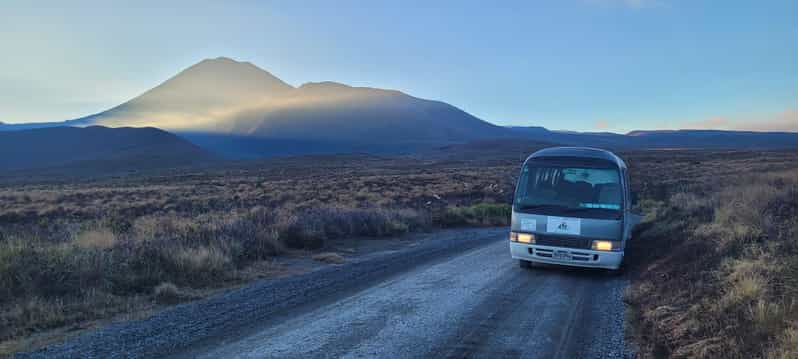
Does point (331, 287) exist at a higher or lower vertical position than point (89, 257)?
lower

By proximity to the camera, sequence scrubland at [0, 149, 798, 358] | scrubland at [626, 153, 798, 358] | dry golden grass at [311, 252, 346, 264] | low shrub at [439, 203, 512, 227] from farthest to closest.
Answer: low shrub at [439, 203, 512, 227] → dry golden grass at [311, 252, 346, 264] → scrubland at [0, 149, 798, 358] → scrubland at [626, 153, 798, 358]

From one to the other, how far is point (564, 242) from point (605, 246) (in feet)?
2.10

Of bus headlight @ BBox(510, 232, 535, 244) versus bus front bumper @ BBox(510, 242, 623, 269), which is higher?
bus headlight @ BBox(510, 232, 535, 244)

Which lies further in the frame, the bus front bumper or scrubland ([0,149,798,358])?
the bus front bumper

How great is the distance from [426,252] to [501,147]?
157 meters

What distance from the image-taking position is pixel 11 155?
128375 mm

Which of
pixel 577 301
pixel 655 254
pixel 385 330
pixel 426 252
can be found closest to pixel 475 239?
pixel 426 252

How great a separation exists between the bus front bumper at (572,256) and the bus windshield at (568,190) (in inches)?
24.7

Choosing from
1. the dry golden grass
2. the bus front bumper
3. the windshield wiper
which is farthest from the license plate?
the dry golden grass

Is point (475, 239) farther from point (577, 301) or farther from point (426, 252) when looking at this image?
point (577, 301)

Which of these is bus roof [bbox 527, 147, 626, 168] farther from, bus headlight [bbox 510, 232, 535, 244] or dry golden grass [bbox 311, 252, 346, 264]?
dry golden grass [bbox 311, 252, 346, 264]

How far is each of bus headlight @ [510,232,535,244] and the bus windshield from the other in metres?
0.43

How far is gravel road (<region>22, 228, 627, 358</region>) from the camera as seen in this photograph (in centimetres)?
514

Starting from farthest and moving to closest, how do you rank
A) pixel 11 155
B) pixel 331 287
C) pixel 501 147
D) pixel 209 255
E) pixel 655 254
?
1. pixel 501 147
2. pixel 11 155
3. pixel 655 254
4. pixel 209 255
5. pixel 331 287
